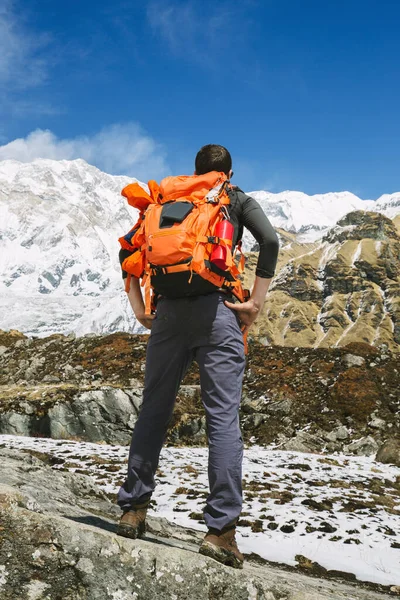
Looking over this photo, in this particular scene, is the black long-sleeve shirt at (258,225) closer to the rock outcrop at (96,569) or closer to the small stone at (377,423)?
the rock outcrop at (96,569)

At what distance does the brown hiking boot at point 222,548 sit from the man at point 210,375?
0.04 meters

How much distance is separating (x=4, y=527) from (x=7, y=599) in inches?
19.2

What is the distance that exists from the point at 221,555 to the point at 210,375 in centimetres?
154

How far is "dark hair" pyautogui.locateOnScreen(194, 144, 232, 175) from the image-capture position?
513 cm

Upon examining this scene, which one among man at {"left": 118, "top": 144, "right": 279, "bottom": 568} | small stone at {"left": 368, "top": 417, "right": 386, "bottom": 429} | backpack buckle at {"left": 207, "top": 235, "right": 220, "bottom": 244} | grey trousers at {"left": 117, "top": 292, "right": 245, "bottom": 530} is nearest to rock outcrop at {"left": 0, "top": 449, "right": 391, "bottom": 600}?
man at {"left": 118, "top": 144, "right": 279, "bottom": 568}

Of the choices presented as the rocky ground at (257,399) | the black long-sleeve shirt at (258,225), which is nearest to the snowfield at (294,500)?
the rocky ground at (257,399)

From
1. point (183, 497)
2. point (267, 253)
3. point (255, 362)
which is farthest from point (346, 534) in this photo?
point (255, 362)

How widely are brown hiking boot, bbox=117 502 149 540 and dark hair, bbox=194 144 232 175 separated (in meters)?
3.56

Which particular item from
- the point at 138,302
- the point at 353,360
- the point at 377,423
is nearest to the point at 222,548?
the point at 138,302

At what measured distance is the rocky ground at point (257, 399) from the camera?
63.1 feet

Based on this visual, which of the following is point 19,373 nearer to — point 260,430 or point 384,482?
point 260,430

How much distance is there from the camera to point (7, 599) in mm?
3209

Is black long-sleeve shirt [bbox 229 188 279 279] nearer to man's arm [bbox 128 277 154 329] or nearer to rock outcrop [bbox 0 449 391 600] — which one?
man's arm [bbox 128 277 154 329]

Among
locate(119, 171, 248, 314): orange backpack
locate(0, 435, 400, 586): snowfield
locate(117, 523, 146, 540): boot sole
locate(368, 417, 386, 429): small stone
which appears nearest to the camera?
locate(117, 523, 146, 540): boot sole
